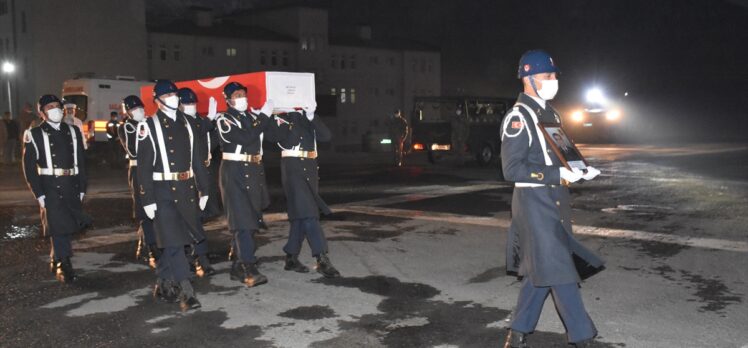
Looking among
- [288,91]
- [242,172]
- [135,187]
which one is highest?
[288,91]

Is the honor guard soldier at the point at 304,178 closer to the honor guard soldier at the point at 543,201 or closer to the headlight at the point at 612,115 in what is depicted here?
the honor guard soldier at the point at 543,201

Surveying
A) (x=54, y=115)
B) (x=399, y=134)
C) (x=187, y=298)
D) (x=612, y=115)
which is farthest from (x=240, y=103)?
(x=612, y=115)

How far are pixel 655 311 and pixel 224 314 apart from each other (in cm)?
368

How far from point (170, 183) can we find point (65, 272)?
194 centimetres

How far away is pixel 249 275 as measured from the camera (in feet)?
22.7

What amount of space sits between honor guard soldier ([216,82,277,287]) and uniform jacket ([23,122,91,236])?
5.62 feet

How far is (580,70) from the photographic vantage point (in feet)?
229

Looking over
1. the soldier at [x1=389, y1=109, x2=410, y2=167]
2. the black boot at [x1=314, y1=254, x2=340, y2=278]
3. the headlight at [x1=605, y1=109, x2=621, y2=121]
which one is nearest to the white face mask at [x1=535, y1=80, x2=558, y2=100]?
the black boot at [x1=314, y1=254, x2=340, y2=278]

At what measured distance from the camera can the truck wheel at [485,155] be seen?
22.8m

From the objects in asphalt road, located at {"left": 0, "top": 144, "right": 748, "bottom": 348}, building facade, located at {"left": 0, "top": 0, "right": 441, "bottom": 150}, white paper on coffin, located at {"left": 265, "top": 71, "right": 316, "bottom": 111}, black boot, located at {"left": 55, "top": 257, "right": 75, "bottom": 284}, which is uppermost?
building facade, located at {"left": 0, "top": 0, "right": 441, "bottom": 150}

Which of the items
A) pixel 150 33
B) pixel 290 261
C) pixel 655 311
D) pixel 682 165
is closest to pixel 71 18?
pixel 150 33

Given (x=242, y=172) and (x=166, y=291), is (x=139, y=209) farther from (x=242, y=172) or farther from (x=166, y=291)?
(x=166, y=291)

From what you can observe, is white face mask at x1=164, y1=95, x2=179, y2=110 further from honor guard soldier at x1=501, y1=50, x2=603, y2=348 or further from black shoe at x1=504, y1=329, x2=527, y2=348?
black shoe at x1=504, y1=329, x2=527, y2=348

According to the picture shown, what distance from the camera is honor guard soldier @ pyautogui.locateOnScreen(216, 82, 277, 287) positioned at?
274 inches
